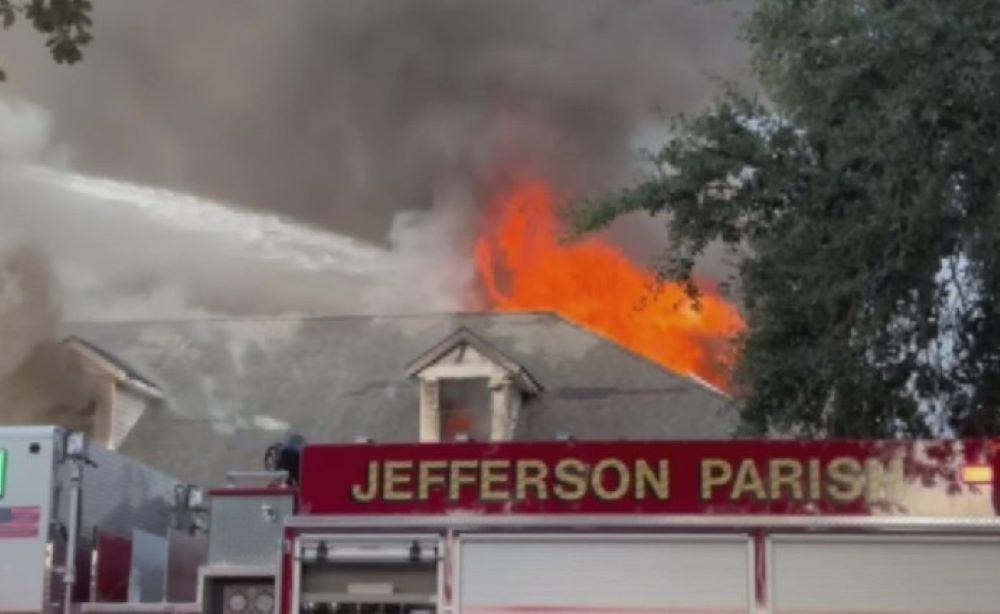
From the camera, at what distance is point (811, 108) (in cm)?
1204

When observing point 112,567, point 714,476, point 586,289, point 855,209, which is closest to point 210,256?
point 586,289

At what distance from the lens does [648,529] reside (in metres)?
7.28

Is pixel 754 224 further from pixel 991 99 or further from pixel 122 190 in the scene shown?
pixel 122 190

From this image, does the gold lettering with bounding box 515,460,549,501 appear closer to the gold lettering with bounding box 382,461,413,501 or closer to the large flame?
the gold lettering with bounding box 382,461,413,501

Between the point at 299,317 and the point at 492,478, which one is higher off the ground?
the point at 299,317

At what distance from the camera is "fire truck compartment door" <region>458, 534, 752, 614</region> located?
719 cm

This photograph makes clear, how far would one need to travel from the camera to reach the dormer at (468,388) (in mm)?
17781

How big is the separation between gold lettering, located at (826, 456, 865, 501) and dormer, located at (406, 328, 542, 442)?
413 inches

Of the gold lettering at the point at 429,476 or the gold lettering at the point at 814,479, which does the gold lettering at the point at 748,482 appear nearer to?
the gold lettering at the point at 814,479

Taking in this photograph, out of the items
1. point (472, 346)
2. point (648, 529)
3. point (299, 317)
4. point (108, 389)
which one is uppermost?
point (299, 317)

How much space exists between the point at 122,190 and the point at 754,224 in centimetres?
1146

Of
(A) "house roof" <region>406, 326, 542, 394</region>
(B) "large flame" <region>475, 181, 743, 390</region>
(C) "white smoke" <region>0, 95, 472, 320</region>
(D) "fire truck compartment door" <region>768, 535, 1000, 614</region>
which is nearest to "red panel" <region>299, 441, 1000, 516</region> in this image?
(D) "fire truck compartment door" <region>768, 535, 1000, 614</region>

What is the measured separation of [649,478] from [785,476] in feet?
2.11

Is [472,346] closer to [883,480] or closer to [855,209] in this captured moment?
[855,209]
